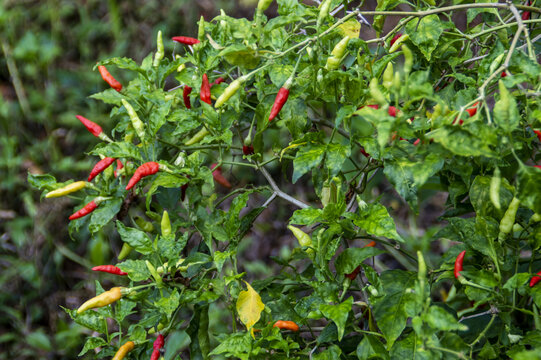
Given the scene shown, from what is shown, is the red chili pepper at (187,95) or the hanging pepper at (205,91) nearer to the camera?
the hanging pepper at (205,91)

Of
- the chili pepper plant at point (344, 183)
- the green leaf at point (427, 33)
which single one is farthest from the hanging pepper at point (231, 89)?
the green leaf at point (427, 33)

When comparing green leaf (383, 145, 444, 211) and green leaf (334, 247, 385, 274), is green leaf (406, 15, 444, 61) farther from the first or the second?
green leaf (334, 247, 385, 274)

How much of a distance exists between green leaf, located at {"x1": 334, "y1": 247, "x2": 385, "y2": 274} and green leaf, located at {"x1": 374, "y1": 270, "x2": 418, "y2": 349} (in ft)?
0.23

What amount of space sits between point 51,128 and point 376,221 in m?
2.23

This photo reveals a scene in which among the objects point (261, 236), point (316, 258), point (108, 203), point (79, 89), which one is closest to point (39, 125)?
point (79, 89)

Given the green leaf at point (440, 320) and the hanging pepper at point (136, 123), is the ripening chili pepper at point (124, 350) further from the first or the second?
the green leaf at point (440, 320)

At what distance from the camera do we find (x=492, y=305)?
1.02 meters

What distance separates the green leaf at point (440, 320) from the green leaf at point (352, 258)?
0.66 feet

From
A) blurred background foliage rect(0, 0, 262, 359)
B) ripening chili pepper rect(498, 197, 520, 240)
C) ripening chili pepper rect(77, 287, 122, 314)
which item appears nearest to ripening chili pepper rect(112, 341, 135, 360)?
ripening chili pepper rect(77, 287, 122, 314)

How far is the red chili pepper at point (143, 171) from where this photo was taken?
109cm

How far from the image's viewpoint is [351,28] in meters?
1.19

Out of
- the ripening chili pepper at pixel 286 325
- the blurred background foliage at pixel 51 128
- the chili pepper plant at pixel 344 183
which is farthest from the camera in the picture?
the blurred background foliage at pixel 51 128

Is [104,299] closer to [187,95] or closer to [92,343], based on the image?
[92,343]

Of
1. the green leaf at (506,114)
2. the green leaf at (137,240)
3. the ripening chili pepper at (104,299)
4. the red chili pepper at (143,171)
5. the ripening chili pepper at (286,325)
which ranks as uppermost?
the green leaf at (506,114)
